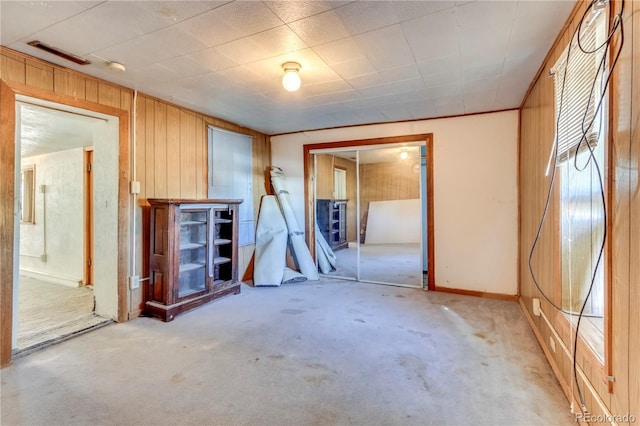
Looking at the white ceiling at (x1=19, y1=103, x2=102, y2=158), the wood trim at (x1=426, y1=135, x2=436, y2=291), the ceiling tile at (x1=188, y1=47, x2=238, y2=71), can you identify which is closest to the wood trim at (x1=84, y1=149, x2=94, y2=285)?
the white ceiling at (x1=19, y1=103, x2=102, y2=158)

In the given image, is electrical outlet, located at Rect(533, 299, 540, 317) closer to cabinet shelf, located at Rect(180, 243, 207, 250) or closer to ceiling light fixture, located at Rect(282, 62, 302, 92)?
ceiling light fixture, located at Rect(282, 62, 302, 92)

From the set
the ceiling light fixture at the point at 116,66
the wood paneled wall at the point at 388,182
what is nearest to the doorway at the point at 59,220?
the ceiling light fixture at the point at 116,66

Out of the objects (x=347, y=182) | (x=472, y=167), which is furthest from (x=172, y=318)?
(x=347, y=182)

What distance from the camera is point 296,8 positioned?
1.83 m

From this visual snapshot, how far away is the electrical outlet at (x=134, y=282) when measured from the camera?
323cm

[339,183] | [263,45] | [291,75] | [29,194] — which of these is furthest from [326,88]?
[29,194]

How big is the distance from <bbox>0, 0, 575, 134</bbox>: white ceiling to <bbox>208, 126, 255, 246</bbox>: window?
34.6 inches

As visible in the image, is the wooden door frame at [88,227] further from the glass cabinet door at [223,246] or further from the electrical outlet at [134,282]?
the glass cabinet door at [223,246]

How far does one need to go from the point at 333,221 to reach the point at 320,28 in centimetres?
488

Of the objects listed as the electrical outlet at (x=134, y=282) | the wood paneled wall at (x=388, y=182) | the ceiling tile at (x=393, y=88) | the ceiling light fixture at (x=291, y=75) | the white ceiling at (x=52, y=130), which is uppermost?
the ceiling tile at (x=393, y=88)

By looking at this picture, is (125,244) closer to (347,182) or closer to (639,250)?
(639,250)

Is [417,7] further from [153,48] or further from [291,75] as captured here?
[153,48]

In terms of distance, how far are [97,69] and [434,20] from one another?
273 centimetres

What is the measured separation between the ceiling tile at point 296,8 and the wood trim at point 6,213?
2.09 metres
